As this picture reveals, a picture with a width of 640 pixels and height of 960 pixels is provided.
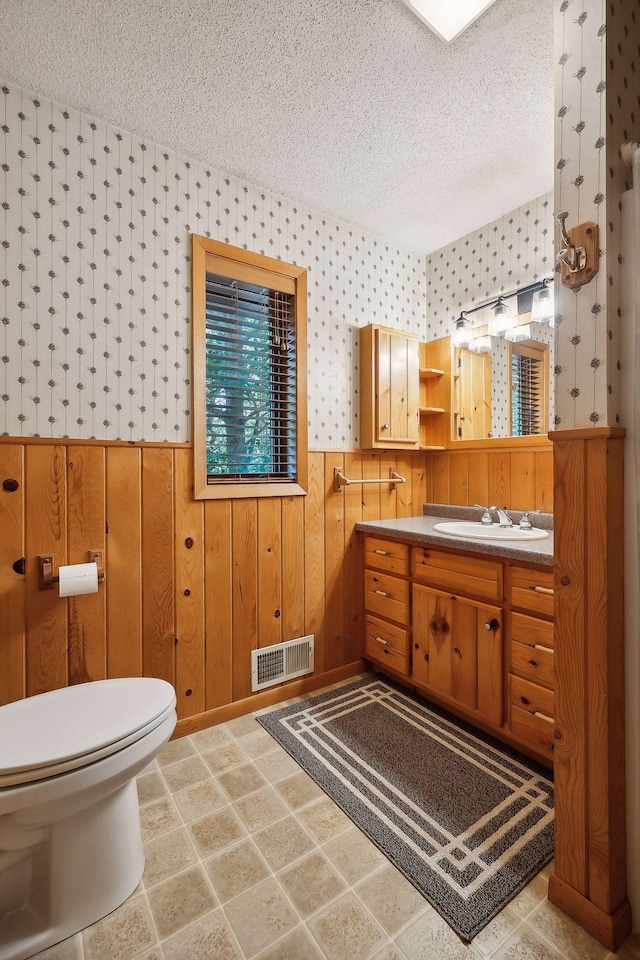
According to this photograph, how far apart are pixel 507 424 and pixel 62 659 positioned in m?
2.44

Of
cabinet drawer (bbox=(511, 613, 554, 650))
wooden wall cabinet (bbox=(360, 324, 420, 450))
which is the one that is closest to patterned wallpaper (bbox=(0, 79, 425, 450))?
wooden wall cabinet (bbox=(360, 324, 420, 450))

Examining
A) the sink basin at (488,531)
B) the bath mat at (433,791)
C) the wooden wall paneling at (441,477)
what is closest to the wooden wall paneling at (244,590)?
the bath mat at (433,791)

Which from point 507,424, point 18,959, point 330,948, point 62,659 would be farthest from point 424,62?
point 18,959

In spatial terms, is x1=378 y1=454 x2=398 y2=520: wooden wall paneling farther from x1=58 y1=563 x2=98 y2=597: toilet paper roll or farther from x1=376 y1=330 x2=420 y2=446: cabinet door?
x1=58 y1=563 x2=98 y2=597: toilet paper roll

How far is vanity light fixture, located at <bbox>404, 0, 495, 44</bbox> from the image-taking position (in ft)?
4.51

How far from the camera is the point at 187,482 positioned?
6.74 feet

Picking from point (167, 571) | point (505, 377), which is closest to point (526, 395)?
point (505, 377)

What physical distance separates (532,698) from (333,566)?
1.17m

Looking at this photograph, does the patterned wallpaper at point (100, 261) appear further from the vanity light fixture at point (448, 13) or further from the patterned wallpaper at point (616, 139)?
the patterned wallpaper at point (616, 139)

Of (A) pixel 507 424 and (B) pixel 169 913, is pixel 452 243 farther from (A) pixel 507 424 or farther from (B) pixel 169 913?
(B) pixel 169 913

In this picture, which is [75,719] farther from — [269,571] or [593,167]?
[593,167]

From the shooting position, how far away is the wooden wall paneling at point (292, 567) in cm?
238

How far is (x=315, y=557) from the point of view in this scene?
8.20 feet

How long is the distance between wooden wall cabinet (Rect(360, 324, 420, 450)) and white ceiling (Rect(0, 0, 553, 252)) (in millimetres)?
756
